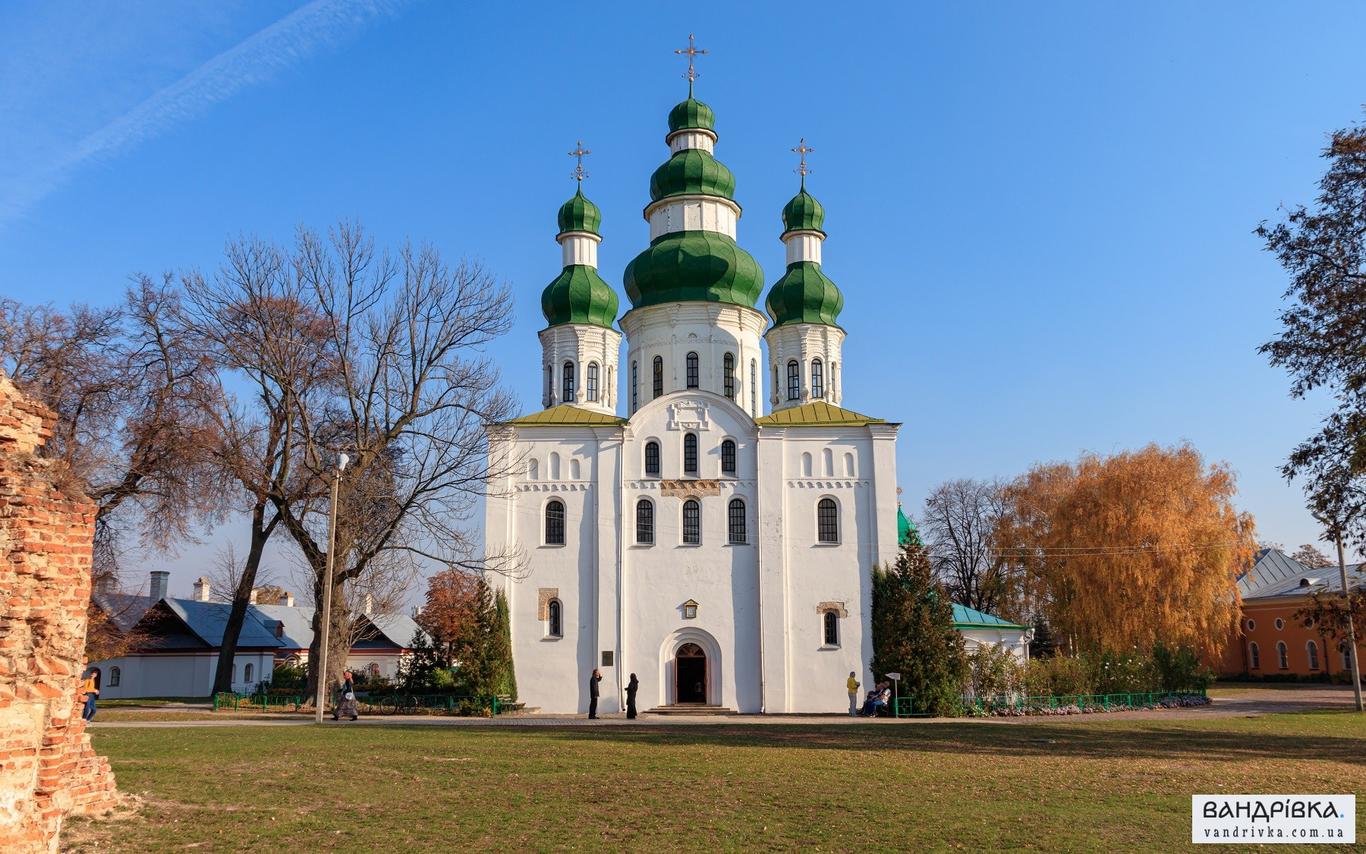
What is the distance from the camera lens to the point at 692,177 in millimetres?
37875

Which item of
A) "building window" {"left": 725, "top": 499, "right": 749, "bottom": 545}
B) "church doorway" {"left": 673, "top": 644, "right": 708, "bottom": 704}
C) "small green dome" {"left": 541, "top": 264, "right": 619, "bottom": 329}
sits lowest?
"church doorway" {"left": 673, "top": 644, "right": 708, "bottom": 704}

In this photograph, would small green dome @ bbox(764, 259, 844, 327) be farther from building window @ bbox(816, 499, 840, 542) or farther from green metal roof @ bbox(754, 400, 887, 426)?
building window @ bbox(816, 499, 840, 542)

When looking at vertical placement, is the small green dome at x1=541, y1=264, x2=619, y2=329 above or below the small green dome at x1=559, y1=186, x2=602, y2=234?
below

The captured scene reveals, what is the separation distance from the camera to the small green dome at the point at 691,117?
3906cm

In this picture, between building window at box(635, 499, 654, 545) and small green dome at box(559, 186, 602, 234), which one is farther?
small green dome at box(559, 186, 602, 234)

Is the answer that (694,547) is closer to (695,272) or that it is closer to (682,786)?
(695,272)

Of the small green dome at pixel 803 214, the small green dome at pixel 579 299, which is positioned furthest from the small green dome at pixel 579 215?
the small green dome at pixel 803 214

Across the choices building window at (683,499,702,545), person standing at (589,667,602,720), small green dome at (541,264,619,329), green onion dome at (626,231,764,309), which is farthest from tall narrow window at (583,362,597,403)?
person standing at (589,667,602,720)

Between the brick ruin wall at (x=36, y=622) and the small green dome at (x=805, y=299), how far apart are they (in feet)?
102

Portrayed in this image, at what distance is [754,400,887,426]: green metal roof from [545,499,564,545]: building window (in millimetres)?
6547

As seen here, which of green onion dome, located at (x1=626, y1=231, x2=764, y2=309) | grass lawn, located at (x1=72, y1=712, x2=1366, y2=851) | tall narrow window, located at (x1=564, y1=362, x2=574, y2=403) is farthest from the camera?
tall narrow window, located at (x1=564, y1=362, x2=574, y2=403)

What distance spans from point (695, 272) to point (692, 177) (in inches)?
154

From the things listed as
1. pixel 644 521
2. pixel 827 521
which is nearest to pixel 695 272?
pixel 644 521

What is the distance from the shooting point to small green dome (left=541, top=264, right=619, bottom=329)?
3838 centimetres
